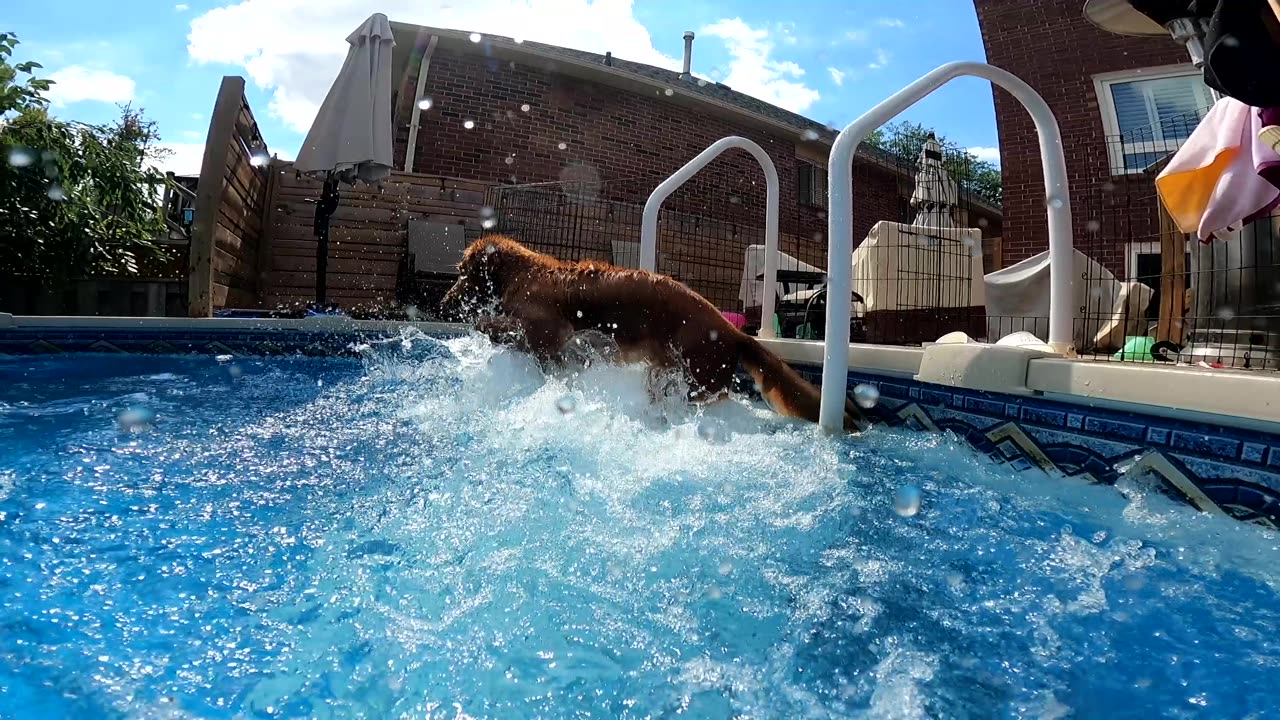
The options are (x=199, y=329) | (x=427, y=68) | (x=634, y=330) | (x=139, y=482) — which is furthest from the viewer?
(x=427, y=68)

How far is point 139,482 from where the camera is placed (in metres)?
2.52

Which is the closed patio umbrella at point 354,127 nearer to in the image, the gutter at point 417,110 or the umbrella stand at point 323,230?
the umbrella stand at point 323,230

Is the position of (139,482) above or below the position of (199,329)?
below

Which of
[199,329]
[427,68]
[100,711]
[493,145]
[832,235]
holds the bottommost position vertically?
[100,711]

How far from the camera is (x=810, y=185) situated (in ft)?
57.8

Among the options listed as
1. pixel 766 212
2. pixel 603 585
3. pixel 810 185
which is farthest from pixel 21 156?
pixel 810 185

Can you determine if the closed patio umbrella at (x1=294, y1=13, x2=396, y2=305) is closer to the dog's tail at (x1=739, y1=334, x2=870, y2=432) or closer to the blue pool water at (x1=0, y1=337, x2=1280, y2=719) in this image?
the blue pool water at (x1=0, y1=337, x2=1280, y2=719)

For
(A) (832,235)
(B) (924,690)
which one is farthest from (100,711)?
(A) (832,235)

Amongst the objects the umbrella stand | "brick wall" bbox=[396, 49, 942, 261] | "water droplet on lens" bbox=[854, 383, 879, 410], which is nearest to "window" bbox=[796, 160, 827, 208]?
"brick wall" bbox=[396, 49, 942, 261]

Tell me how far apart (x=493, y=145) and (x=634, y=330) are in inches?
437

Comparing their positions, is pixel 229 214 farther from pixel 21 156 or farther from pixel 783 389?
pixel 783 389

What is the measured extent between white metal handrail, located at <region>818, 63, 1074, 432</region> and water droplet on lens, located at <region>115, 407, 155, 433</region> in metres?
3.45

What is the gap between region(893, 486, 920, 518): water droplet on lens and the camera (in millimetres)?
2441

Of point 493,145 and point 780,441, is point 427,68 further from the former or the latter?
point 780,441
